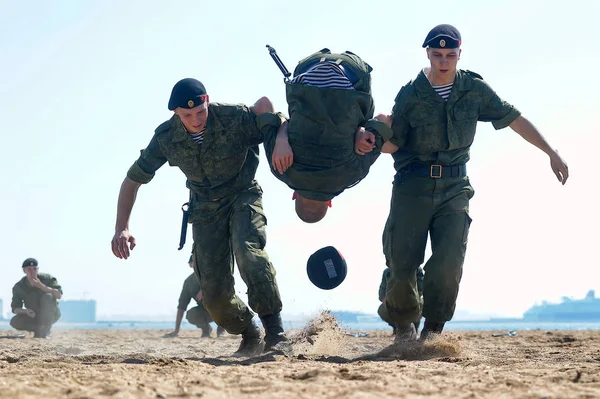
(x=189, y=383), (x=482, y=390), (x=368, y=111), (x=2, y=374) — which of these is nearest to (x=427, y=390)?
(x=482, y=390)

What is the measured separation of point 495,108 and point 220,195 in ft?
→ 7.89

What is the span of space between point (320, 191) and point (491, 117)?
1638 mm

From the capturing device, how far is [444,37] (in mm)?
6840

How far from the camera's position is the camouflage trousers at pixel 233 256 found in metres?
6.88

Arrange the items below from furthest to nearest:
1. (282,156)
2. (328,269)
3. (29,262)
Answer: (29,262) < (328,269) < (282,156)

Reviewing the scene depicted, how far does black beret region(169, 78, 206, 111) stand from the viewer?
6.78 meters

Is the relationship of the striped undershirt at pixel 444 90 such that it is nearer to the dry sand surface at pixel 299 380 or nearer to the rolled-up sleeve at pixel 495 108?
the rolled-up sleeve at pixel 495 108

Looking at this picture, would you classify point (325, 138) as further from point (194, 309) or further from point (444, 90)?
point (194, 309)

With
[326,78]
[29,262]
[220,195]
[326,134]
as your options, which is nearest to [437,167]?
[326,134]

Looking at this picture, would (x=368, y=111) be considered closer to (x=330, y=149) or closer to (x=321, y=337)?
(x=330, y=149)

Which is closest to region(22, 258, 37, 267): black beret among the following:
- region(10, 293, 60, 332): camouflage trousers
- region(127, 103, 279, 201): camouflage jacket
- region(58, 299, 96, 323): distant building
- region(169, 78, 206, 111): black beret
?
region(10, 293, 60, 332): camouflage trousers

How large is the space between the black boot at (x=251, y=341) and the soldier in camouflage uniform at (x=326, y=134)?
153 centimetres

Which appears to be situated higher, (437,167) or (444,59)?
(444,59)

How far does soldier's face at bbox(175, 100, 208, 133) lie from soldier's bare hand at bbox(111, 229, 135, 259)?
1035 mm
